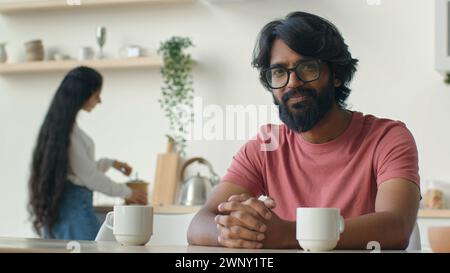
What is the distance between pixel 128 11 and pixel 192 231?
2.10 m

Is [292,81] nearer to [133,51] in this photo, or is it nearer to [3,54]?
[133,51]

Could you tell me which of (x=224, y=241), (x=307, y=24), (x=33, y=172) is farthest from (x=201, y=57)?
(x=224, y=241)

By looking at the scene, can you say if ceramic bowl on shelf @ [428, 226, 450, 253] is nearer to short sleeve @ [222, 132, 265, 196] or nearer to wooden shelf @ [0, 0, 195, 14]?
short sleeve @ [222, 132, 265, 196]

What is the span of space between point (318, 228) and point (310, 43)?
637 millimetres

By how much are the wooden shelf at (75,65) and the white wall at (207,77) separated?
0.24 ft

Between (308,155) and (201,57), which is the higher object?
(201,57)

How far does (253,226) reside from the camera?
1.01m

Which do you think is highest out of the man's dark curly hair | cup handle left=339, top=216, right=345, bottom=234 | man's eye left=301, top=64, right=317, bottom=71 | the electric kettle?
the man's dark curly hair

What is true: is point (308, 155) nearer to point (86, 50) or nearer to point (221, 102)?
point (221, 102)

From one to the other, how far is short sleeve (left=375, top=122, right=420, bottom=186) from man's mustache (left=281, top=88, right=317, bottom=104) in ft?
0.59

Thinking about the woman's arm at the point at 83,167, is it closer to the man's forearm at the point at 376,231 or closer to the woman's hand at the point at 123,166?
the woman's hand at the point at 123,166

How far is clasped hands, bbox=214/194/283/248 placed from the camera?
100cm

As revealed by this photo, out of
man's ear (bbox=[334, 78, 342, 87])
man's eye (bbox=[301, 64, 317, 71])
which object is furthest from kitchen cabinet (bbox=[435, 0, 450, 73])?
man's eye (bbox=[301, 64, 317, 71])
